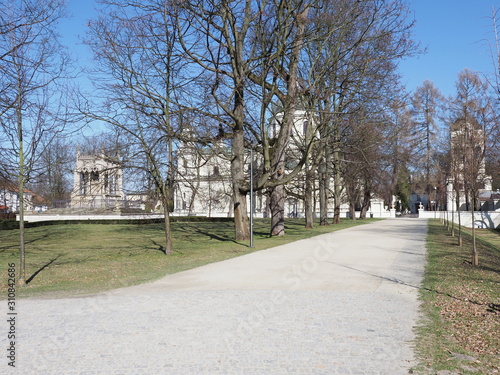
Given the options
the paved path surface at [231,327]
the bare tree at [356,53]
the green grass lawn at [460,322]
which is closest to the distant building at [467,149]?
the bare tree at [356,53]

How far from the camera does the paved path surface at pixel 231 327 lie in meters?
5.16

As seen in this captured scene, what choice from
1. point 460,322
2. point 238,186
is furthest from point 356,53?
point 460,322

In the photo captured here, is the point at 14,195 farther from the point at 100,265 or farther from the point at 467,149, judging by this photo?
the point at 467,149

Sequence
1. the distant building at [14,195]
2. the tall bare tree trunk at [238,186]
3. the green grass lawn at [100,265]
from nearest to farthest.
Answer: the green grass lawn at [100,265], the distant building at [14,195], the tall bare tree trunk at [238,186]

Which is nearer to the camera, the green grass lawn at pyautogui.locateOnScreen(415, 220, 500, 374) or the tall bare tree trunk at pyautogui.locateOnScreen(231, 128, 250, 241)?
the green grass lawn at pyautogui.locateOnScreen(415, 220, 500, 374)

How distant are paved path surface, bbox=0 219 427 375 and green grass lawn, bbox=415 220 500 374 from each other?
0.83ft

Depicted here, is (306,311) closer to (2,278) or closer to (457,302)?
(457,302)

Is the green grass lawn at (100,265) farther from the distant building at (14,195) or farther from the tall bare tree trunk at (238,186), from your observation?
the distant building at (14,195)

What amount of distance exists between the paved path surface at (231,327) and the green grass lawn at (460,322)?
0.25 meters

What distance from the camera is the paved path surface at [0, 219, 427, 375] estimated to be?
5156 millimetres

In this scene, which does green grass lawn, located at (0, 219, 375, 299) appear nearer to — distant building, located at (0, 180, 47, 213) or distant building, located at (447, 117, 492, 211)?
distant building, located at (0, 180, 47, 213)

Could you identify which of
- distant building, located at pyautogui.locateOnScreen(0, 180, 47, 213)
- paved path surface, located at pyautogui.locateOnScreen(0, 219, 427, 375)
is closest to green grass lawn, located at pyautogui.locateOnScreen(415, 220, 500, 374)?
paved path surface, located at pyautogui.locateOnScreen(0, 219, 427, 375)

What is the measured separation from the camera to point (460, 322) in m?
6.92

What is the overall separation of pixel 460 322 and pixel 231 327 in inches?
121
